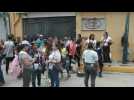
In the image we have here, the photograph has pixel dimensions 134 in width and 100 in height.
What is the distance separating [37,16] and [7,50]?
144 inches

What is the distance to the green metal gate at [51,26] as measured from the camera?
45.0 ft

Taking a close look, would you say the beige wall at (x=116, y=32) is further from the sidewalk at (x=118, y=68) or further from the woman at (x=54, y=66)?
the woman at (x=54, y=66)

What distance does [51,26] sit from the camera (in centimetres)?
1412

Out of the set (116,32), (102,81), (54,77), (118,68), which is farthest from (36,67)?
(116,32)

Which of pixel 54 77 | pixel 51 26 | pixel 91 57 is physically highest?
pixel 51 26

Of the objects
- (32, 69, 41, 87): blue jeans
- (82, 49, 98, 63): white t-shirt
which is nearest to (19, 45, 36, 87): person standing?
(32, 69, 41, 87): blue jeans

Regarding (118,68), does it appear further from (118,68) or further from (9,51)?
(9,51)

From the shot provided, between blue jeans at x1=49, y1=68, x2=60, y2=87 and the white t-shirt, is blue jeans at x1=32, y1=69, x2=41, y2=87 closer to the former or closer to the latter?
blue jeans at x1=49, y1=68, x2=60, y2=87

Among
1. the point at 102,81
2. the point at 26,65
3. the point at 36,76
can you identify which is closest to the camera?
the point at 26,65

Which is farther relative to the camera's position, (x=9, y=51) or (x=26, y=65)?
(x=9, y=51)

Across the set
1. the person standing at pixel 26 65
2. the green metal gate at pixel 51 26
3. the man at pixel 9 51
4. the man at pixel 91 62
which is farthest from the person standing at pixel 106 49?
the person standing at pixel 26 65

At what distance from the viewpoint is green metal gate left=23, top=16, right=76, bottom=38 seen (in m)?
13.7
